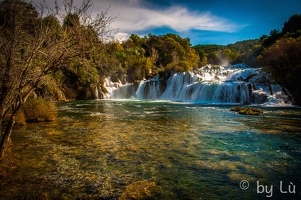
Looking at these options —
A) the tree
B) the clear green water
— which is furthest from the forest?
the clear green water

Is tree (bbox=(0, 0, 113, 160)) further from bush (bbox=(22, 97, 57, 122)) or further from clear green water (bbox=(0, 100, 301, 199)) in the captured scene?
bush (bbox=(22, 97, 57, 122))

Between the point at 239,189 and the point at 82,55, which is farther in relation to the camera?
the point at 82,55

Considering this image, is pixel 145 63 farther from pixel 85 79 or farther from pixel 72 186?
pixel 72 186

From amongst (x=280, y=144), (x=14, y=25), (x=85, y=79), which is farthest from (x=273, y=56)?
(x=14, y=25)

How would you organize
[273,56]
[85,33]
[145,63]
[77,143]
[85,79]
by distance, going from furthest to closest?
[145,63]
[85,79]
[273,56]
[77,143]
[85,33]

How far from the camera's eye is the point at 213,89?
32688 mm

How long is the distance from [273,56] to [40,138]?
2901 centimetres

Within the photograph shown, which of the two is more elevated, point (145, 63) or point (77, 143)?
point (145, 63)

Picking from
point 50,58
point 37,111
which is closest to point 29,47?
point 50,58

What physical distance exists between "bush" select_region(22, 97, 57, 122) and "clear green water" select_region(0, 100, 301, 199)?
269 centimetres

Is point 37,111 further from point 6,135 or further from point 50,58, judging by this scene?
point 50,58

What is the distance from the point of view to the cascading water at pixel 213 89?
2862 centimetres

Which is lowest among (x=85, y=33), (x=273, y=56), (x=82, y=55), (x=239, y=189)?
(x=239, y=189)

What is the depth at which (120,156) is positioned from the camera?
7066mm
